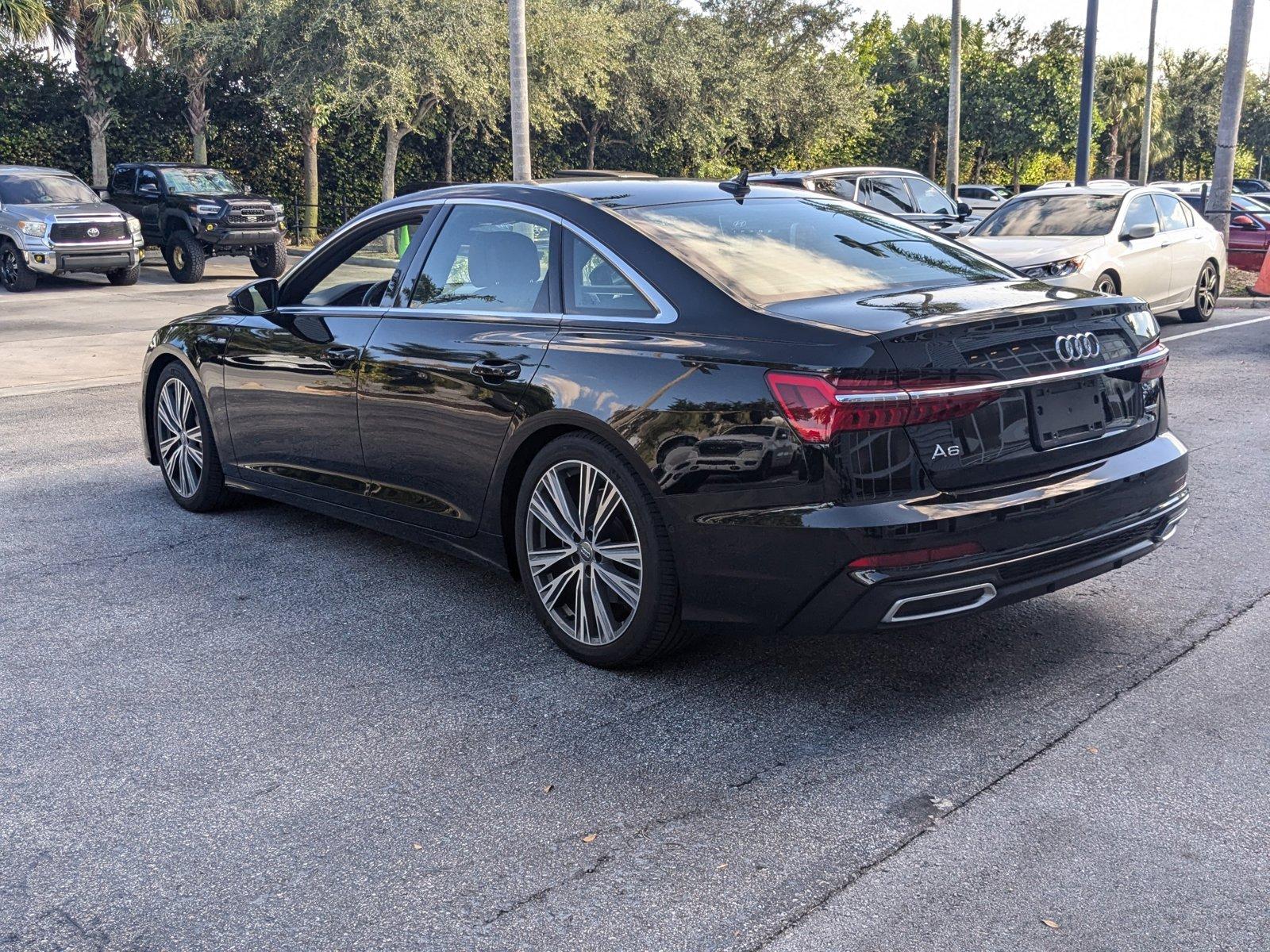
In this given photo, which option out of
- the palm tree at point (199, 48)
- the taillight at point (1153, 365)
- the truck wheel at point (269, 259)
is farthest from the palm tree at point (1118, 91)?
the taillight at point (1153, 365)

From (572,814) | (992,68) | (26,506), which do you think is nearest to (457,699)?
(572,814)

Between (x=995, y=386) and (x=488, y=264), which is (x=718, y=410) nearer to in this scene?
(x=995, y=386)

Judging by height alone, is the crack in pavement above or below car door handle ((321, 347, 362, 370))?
below

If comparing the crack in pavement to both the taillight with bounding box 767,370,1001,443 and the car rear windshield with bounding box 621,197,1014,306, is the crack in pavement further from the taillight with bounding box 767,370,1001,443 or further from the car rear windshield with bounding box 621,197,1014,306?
the car rear windshield with bounding box 621,197,1014,306

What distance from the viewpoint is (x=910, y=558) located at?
12.3 ft

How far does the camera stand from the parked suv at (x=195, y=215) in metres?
23.1

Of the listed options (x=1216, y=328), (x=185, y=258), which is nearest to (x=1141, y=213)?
(x=1216, y=328)

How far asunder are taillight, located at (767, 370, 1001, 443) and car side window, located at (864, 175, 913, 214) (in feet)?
43.6

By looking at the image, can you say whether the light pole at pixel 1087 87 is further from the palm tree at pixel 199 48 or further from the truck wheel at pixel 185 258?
the palm tree at pixel 199 48

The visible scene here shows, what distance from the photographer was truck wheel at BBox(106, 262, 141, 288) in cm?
2266

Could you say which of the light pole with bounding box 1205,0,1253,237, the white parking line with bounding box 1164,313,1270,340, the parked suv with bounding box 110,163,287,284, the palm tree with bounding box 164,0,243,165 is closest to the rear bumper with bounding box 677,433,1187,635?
the white parking line with bounding box 1164,313,1270,340

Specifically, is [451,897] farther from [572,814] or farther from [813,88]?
[813,88]

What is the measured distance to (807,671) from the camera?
4484 millimetres

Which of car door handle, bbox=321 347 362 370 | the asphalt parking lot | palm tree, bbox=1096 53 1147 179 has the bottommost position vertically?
the asphalt parking lot
